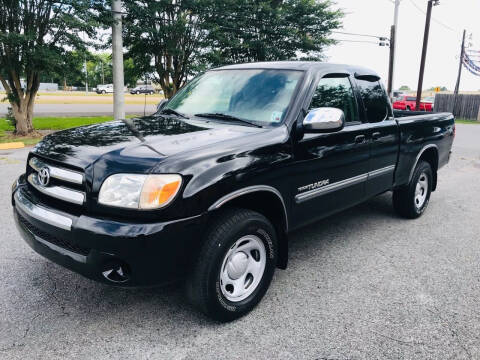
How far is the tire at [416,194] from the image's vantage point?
502 cm

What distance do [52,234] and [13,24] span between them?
11026mm

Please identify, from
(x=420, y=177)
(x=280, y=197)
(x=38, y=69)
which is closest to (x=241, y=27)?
(x=38, y=69)

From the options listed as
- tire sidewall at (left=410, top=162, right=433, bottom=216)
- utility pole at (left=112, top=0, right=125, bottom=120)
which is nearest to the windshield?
tire sidewall at (left=410, top=162, right=433, bottom=216)

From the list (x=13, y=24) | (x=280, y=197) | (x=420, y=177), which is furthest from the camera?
(x=13, y=24)

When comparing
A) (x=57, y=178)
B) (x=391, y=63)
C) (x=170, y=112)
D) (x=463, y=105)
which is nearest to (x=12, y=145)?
(x=170, y=112)

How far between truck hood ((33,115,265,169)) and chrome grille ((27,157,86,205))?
6cm

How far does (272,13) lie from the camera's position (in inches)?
789

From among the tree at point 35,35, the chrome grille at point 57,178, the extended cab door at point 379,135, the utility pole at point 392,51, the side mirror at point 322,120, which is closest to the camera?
the chrome grille at point 57,178

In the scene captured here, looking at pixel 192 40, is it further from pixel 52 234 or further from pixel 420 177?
pixel 52 234

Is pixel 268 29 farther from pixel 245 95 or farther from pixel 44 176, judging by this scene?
pixel 44 176

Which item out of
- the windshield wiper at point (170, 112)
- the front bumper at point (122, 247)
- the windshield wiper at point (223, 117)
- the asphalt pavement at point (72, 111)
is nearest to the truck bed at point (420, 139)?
the windshield wiper at point (223, 117)

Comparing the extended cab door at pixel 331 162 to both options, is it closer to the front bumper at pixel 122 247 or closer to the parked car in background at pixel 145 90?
the front bumper at pixel 122 247

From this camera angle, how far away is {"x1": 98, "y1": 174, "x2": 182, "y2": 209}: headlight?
7.73 ft

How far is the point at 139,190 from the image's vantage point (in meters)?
2.37
